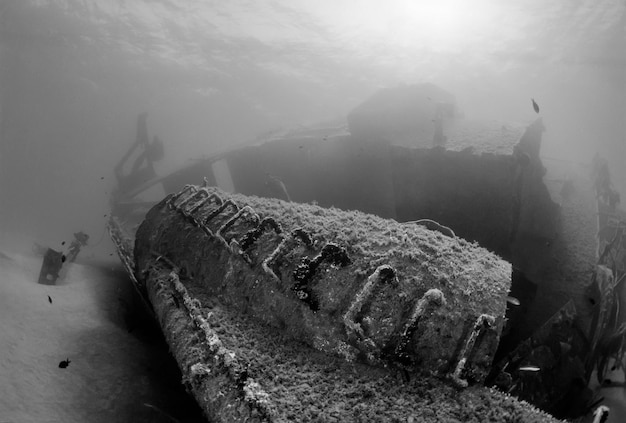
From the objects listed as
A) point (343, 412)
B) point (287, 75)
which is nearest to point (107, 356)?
point (343, 412)

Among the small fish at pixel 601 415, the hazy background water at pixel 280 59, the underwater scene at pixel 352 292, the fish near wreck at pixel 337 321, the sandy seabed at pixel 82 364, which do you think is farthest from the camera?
the hazy background water at pixel 280 59

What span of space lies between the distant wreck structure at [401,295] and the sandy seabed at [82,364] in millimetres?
985

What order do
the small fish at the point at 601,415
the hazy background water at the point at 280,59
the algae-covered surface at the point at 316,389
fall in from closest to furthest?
the small fish at the point at 601,415
the algae-covered surface at the point at 316,389
the hazy background water at the point at 280,59

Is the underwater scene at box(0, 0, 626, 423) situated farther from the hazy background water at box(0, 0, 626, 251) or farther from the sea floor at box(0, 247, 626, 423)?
the hazy background water at box(0, 0, 626, 251)

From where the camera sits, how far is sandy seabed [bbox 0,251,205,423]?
3594 millimetres

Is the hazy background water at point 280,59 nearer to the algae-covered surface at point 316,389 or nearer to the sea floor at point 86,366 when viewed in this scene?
the sea floor at point 86,366

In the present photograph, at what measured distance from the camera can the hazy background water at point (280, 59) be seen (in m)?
27.1

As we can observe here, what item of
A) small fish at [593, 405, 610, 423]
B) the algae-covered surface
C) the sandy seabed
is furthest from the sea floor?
small fish at [593, 405, 610, 423]

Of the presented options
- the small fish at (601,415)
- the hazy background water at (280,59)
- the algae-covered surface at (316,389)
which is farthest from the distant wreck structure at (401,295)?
the hazy background water at (280,59)

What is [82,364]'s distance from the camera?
4.22 m

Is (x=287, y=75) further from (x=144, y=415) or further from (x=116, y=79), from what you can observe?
(x=144, y=415)

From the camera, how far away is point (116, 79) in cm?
3950

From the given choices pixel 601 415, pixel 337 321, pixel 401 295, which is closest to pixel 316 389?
pixel 337 321

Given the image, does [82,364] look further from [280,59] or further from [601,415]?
[280,59]
